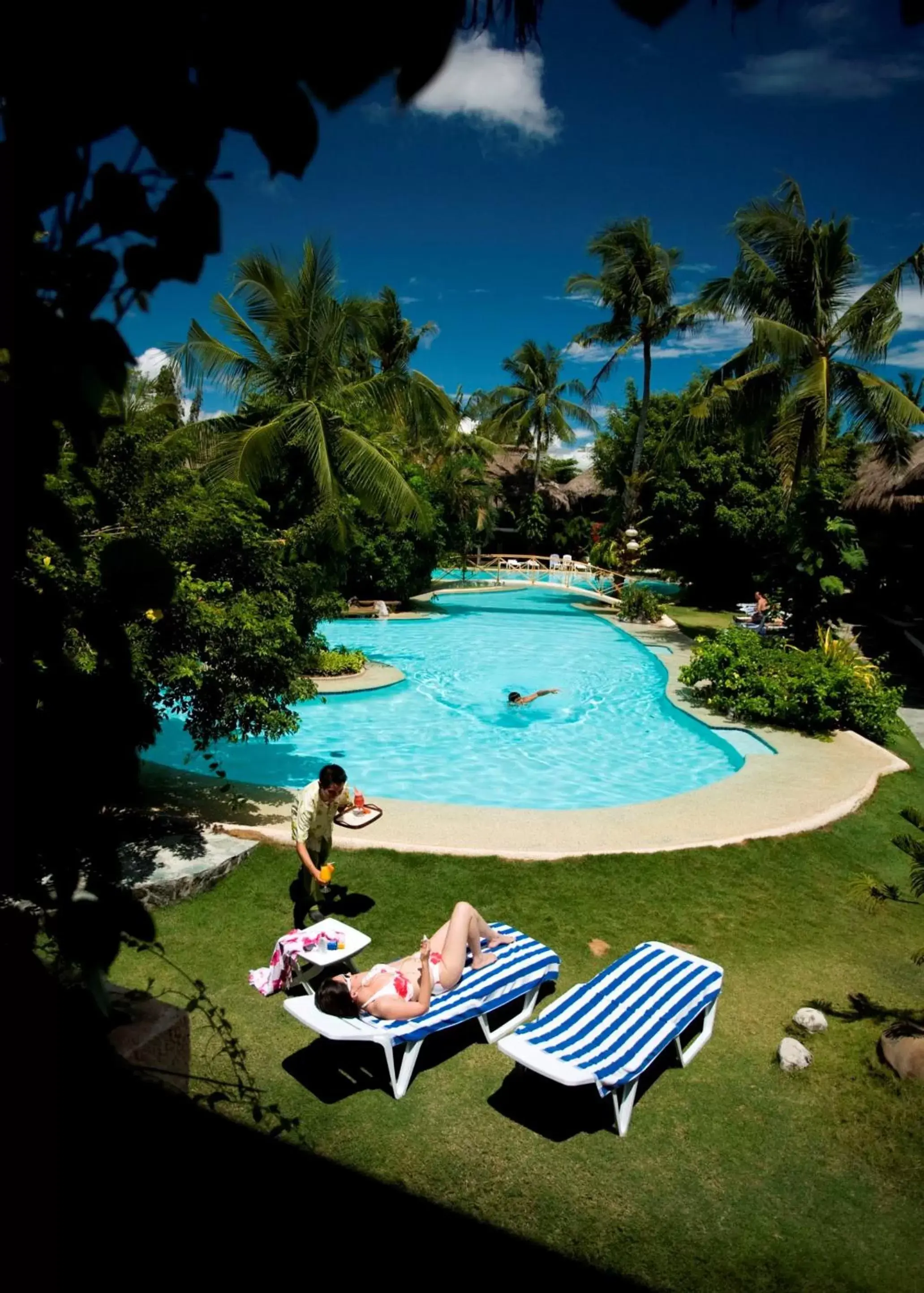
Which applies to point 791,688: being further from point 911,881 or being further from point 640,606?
point 640,606

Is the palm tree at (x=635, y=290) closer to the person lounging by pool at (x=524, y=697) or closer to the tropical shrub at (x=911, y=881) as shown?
the person lounging by pool at (x=524, y=697)

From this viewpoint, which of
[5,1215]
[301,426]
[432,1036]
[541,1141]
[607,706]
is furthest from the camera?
[607,706]

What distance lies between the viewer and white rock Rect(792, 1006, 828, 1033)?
18.0 ft

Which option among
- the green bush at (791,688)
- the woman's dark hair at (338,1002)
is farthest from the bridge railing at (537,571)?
the woman's dark hair at (338,1002)

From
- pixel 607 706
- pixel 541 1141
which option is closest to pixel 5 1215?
pixel 541 1141

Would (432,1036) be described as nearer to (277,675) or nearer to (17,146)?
(277,675)

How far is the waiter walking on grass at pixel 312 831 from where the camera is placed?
6.57 meters

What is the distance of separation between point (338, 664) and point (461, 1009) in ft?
40.7

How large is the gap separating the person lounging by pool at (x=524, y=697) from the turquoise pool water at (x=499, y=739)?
13cm

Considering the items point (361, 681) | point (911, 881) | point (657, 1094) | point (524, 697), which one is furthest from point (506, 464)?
point (657, 1094)

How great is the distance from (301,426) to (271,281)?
9.47 ft

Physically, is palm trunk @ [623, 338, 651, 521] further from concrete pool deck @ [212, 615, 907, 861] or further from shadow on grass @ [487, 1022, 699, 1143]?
shadow on grass @ [487, 1022, 699, 1143]

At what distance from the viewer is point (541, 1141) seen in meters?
4.56

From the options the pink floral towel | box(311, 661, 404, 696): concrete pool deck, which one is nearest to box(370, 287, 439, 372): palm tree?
box(311, 661, 404, 696): concrete pool deck
